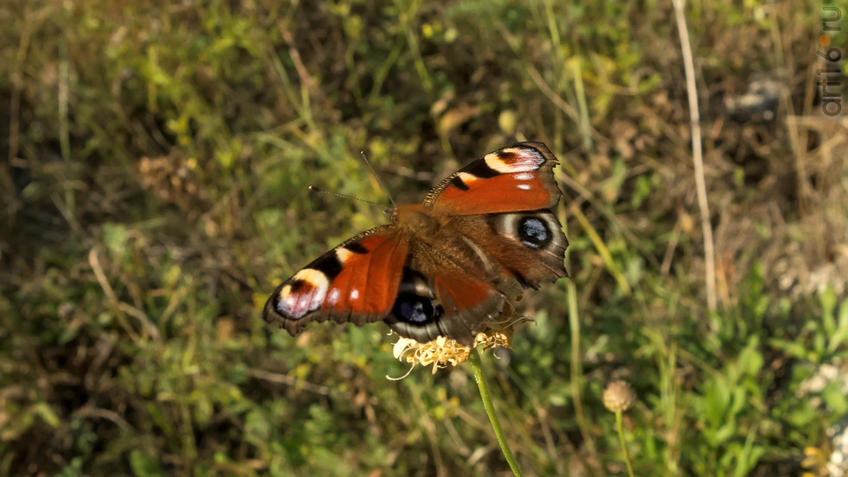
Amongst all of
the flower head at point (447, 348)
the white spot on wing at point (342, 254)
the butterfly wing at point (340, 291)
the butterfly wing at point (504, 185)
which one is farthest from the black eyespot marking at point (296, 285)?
the butterfly wing at point (504, 185)

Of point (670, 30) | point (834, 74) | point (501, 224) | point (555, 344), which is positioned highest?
point (501, 224)

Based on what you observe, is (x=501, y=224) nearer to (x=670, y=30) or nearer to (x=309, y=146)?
(x=309, y=146)

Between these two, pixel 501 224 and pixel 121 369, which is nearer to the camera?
pixel 501 224

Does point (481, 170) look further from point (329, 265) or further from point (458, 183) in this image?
point (329, 265)

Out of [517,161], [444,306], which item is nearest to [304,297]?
[444,306]

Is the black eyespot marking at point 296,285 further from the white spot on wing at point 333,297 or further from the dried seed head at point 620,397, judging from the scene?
the dried seed head at point 620,397

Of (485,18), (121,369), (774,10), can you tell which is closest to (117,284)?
(121,369)

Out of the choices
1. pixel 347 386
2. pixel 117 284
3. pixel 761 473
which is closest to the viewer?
pixel 761 473

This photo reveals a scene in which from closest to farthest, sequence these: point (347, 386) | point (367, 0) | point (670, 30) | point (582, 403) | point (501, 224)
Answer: point (501, 224) → point (582, 403) → point (347, 386) → point (670, 30) → point (367, 0)
